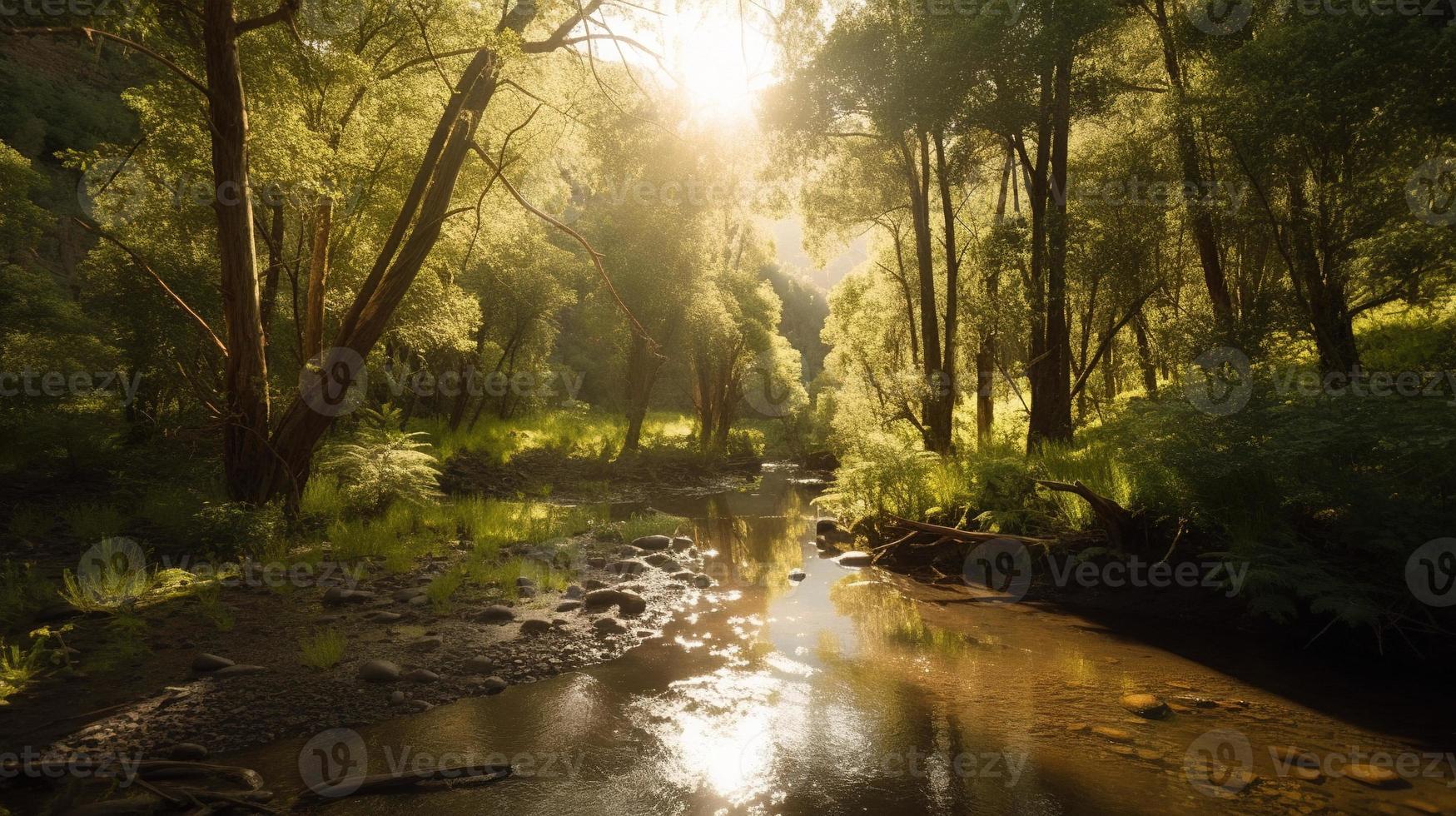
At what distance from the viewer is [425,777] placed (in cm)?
441

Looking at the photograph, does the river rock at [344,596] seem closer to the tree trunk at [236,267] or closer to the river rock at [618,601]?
the tree trunk at [236,267]

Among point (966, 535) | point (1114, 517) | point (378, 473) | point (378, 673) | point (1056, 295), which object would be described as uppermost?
point (1056, 295)

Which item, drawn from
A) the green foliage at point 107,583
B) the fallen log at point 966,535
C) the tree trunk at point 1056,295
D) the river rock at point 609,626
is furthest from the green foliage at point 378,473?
the tree trunk at point 1056,295

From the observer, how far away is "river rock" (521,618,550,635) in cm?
745

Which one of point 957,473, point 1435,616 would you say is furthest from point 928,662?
point 957,473

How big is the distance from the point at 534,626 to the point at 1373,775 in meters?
7.49

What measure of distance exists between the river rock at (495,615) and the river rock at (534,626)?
0.80 ft

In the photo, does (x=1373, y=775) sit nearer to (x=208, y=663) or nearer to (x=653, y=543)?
(x=208, y=663)

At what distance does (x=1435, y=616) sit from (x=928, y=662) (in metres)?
4.83

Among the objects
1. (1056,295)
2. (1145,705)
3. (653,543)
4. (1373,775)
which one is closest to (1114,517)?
(1145,705)

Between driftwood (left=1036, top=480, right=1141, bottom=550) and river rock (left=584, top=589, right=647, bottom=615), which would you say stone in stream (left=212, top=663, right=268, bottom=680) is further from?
driftwood (left=1036, top=480, right=1141, bottom=550)

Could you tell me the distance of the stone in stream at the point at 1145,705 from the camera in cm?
562

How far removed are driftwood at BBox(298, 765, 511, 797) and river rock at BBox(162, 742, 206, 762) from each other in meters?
1.03

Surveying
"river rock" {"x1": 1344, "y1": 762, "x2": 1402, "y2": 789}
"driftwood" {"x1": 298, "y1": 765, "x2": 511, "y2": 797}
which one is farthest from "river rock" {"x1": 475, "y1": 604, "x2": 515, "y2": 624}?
"river rock" {"x1": 1344, "y1": 762, "x2": 1402, "y2": 789}
